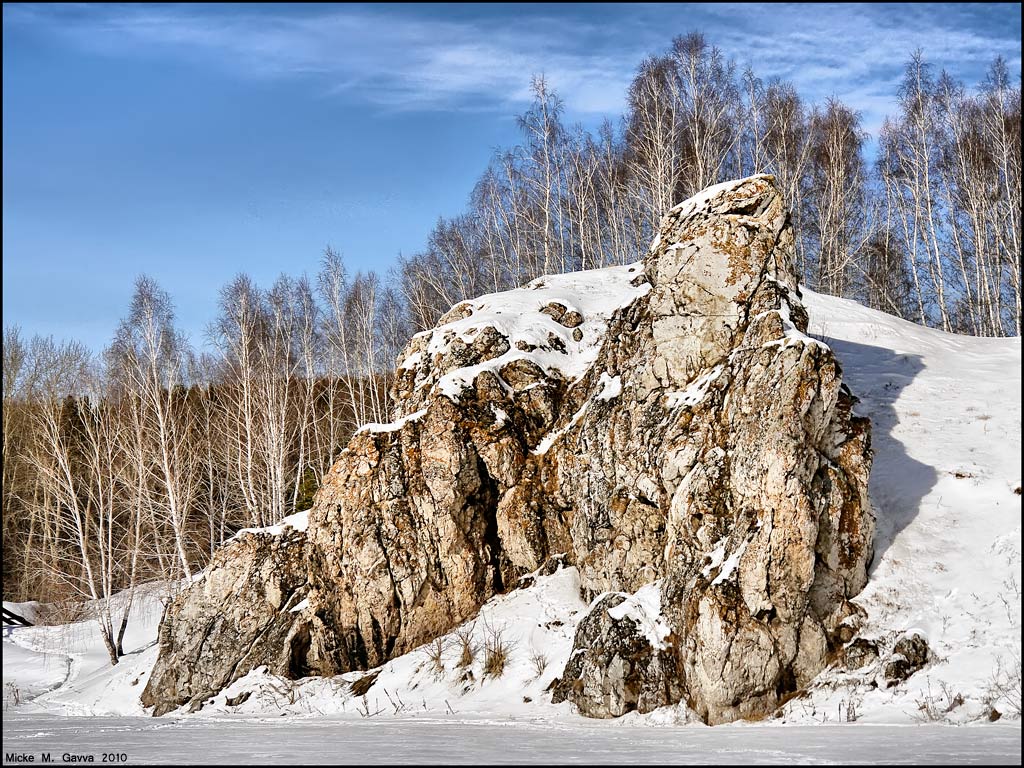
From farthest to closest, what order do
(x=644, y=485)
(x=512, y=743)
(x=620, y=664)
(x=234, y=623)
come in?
(x=234, y=623) → (x=644, y=485) → (x=620, y=664) → (x=512, y=743)

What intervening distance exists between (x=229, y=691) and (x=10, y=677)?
11.8 metres

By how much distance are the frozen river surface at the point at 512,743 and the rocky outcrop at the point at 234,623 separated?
4.75 m

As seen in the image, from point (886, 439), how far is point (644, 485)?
17.7ft

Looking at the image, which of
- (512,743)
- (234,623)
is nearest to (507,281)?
(234,623)

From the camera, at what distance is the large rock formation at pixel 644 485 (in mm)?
12703

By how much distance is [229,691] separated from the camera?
17.4m

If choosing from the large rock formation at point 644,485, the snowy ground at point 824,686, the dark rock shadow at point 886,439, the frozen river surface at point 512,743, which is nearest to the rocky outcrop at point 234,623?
the large rock formation at point 644,485

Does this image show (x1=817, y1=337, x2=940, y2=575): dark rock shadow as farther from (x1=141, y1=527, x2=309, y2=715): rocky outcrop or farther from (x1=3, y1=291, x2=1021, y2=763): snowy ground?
(x1=141, y1=527, x2=309, y2=715): rocky outcrop

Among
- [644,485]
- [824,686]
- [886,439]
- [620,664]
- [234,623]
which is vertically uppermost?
[886,439]

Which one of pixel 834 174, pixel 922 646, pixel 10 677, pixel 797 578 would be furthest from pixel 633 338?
pixel 834 174

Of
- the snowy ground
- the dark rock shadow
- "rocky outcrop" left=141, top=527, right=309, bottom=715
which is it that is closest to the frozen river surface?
the snowy ground

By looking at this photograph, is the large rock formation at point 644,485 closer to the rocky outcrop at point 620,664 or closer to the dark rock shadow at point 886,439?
the rocky outcrop at point 620,664

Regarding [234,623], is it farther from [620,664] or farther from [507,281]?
[507,281]

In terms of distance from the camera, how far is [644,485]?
15719 millimetres
